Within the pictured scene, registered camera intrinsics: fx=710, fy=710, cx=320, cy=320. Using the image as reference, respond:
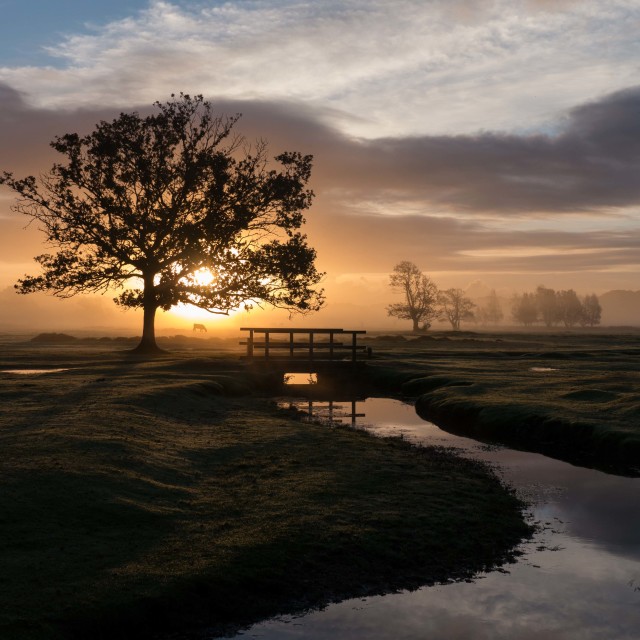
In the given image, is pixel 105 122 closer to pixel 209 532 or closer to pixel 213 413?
pixel 213 413

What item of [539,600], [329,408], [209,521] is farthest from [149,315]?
[539,600]

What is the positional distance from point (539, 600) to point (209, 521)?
6.45m

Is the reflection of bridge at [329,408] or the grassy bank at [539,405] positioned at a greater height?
the grassy bank at [539,405]

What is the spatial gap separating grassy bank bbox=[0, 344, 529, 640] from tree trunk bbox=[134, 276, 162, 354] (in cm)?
3074

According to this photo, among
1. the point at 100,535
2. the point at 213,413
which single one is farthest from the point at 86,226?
the point at 100,535

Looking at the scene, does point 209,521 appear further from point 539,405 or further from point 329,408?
point 329,408

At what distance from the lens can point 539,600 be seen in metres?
11.7

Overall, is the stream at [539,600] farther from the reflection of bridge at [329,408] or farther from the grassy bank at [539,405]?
the reflection of bridge at [329,408]

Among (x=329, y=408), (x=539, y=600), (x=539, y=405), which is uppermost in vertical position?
(x=539, y=405)

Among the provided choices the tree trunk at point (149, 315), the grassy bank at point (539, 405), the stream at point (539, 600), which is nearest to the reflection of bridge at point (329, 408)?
the grassy bank at point (539, 405)

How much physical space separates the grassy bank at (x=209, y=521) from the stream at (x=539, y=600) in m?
0.52

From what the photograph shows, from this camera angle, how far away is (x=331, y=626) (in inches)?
425

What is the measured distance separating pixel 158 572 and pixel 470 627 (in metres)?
5.02

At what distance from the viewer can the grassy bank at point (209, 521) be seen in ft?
35.8
